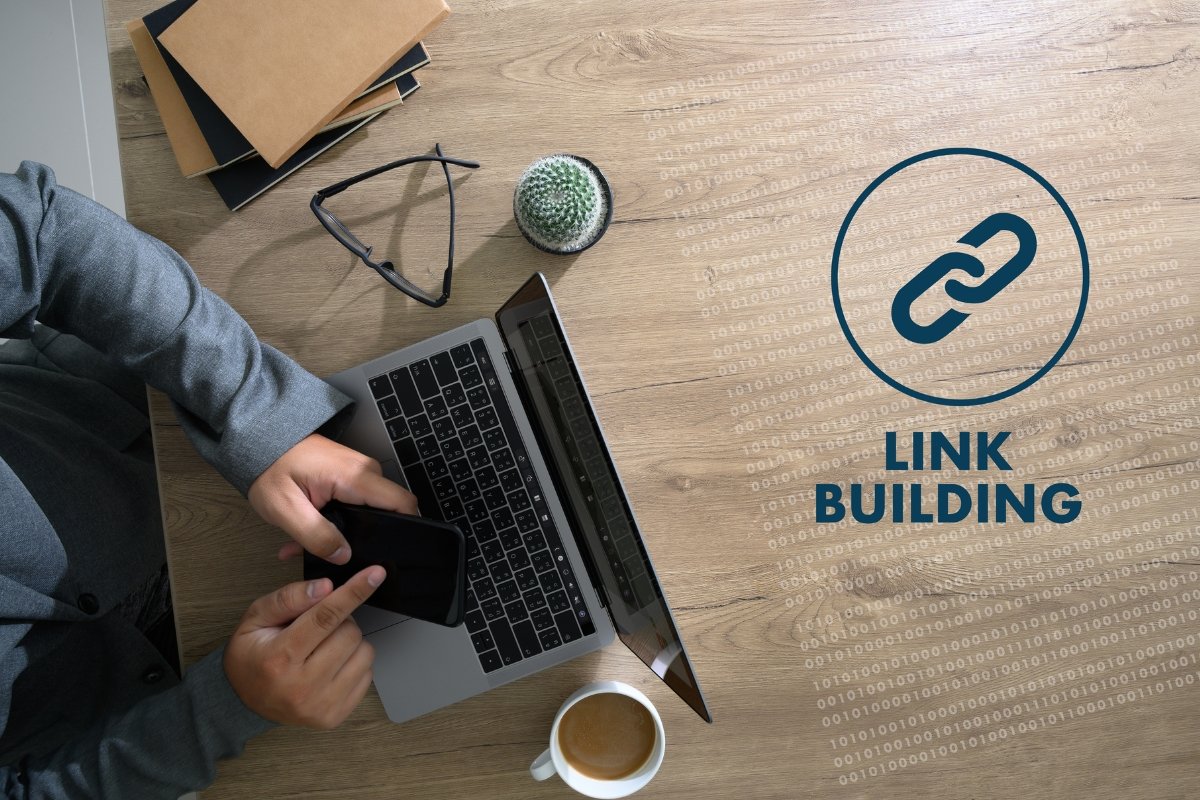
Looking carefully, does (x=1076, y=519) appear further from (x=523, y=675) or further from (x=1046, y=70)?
(x=523, y=675)

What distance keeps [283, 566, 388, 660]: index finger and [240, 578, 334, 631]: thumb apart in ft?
0.04

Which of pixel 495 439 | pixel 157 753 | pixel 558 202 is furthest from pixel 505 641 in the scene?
pixel 558 202

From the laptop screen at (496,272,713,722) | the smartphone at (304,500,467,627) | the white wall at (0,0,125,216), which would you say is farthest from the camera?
the white wall at (0,0,125,216)

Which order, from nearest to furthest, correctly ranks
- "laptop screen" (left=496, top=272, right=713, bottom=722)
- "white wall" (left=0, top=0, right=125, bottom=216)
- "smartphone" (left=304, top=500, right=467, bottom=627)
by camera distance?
1. "laptop screen" (left=496, top=272, right=713, bottom=722)
2. "smartphone" (left=304, top=500, right=467, bottom=627)
3. "white wall" (left=0, top=0, right=125, bottom=216)

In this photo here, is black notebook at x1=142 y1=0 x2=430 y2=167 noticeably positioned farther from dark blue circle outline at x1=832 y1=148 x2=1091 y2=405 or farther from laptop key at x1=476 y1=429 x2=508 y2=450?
dark blue circle outline at x1=832 y1=148 x2=1091 y2=405

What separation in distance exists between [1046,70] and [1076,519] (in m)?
0.52

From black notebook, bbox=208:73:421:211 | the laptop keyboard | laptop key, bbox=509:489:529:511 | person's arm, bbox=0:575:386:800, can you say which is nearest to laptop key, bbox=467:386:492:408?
the laptop keyboard

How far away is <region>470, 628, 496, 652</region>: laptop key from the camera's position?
890mm

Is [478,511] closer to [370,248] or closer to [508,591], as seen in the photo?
[508,591]

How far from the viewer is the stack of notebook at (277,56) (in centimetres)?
85

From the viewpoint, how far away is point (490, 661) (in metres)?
0.89

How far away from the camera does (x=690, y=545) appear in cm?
93

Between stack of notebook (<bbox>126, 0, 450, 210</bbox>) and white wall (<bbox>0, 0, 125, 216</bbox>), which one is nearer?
stack of notebook (<bbox>126, 0, 450, 210</bbox>)

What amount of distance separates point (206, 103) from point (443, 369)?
0.39m
